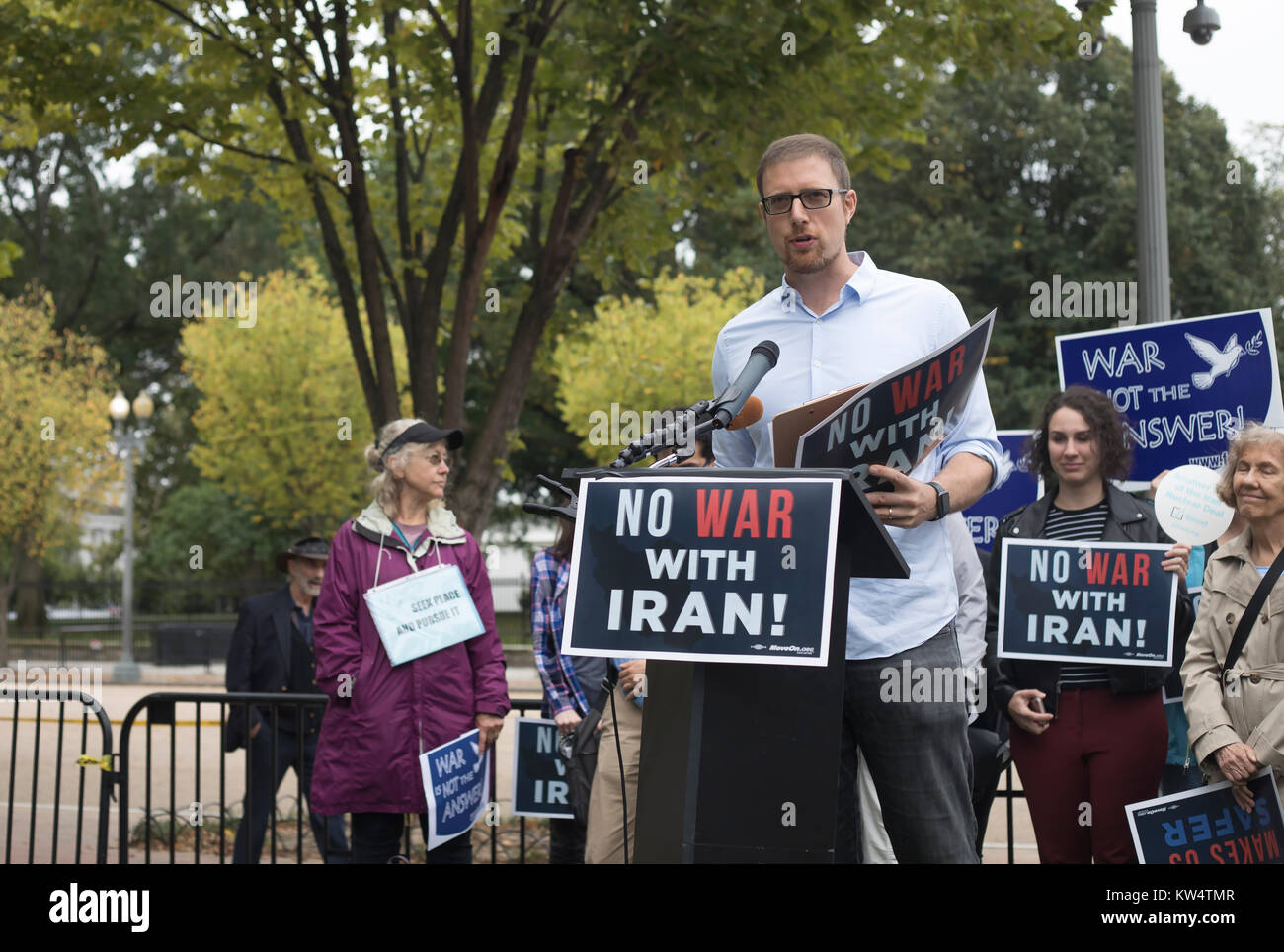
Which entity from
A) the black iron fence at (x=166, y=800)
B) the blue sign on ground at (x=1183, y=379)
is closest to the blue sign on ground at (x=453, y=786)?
the black iron fence at (x=166, y=800)

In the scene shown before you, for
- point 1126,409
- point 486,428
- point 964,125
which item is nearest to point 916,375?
point 1126,409

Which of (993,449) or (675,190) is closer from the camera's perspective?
(993,449)

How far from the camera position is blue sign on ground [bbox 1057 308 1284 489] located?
19.1 feet

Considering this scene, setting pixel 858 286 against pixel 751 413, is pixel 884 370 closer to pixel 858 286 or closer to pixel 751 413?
pixel 858 286

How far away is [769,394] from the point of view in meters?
3.16

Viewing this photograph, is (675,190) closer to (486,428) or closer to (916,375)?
(486,428)

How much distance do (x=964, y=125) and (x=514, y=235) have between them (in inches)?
877

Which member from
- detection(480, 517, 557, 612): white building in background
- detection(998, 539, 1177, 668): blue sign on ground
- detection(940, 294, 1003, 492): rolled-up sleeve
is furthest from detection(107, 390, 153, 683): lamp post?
detection(940, 294, 1003, 492): rolled-up sleeve

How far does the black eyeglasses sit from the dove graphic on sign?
11.8 ft

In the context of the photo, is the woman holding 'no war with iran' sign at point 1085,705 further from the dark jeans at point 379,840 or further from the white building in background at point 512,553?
the white building in background at point 512,553

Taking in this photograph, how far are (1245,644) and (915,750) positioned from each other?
209 centimetres

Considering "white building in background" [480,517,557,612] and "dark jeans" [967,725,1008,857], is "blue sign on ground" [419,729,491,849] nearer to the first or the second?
"dark jeans" [967,725,1008,857]
